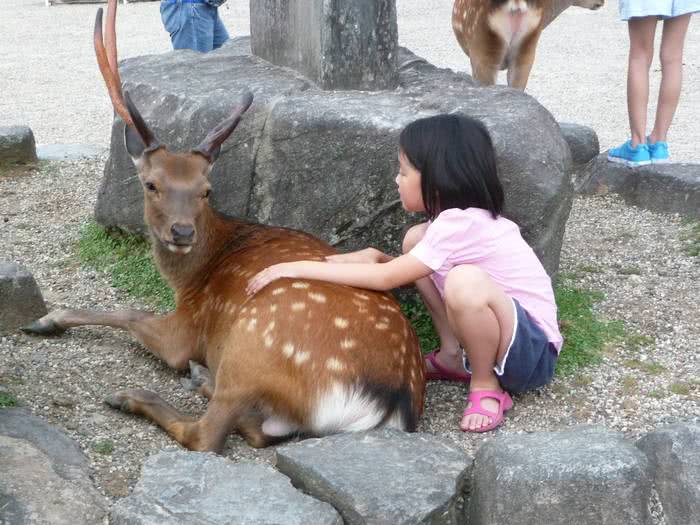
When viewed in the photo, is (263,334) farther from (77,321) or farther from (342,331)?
(77,321)

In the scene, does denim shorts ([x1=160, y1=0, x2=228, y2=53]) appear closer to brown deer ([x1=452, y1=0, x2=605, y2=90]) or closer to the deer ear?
brown deer ([x1=452, y1=0, x2=605, y2=90])

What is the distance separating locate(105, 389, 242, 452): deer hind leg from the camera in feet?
11.2

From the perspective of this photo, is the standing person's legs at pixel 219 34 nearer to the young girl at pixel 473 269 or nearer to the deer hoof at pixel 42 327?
the deer hoof at pixel 42 327

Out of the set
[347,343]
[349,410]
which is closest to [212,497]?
[349,410]

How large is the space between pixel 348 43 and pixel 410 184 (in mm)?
1186

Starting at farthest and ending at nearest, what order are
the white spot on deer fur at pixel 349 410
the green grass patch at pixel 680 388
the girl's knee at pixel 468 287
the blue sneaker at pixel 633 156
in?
the blue sneaker at pixel 633 156, the green grass patch at pixel 680 388, the girl's knee at pixel 468 287, the white spot on deer fur at pixel 349 410

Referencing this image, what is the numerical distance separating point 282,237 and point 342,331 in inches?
30.7

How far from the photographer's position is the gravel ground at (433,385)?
143 inches

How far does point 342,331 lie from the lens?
11.3 ft

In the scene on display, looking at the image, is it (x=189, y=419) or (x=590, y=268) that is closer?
(x=189, y=419)

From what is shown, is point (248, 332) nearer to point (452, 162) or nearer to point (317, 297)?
point (317, 297)

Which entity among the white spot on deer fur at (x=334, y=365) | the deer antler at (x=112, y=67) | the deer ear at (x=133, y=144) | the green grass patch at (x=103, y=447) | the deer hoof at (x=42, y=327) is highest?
the deer antler at (x=112, y=67)

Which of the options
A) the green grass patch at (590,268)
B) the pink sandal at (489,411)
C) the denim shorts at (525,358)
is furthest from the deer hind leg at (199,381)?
the green grass patch at (590,268)

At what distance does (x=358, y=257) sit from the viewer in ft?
12.7
